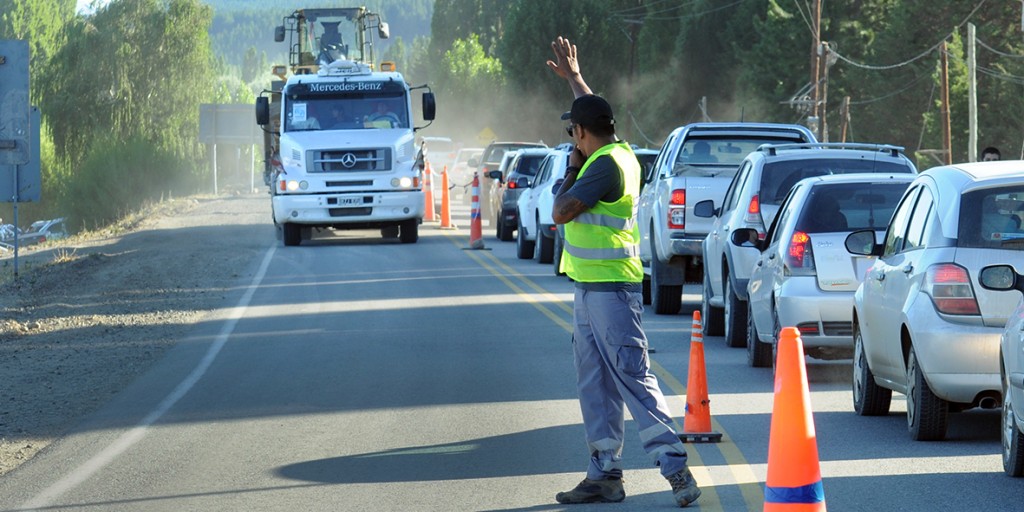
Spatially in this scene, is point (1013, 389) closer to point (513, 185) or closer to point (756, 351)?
point (756, 351)

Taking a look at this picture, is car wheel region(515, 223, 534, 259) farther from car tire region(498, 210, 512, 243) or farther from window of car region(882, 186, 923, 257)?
window of car region(882, 186, 923, 257)

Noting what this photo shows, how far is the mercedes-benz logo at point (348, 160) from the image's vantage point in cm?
3105

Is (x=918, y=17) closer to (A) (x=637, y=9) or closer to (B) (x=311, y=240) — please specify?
(A) (x=637, y=9)

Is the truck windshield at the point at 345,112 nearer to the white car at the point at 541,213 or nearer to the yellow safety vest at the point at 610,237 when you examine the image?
the white car at the point at 541,213

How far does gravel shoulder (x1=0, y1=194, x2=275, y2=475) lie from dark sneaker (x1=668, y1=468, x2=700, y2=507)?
3929 millimetres

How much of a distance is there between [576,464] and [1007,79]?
61.0 metres

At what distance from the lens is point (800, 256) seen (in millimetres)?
13266

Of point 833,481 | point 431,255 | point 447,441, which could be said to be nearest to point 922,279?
point 833,481

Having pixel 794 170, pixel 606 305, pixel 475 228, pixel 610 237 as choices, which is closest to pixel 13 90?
pixel 475 228

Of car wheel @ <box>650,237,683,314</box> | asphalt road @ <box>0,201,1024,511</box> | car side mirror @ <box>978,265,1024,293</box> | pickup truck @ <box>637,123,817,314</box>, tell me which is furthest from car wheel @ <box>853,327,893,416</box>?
car wheel @ <box>650,237,683,314</box>

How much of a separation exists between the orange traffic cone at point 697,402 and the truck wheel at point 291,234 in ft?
74.4

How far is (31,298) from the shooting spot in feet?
77.4

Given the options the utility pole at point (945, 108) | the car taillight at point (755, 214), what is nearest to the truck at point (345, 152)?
the car taillight at point (755, 214)

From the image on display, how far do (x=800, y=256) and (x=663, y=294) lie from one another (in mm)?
5882
